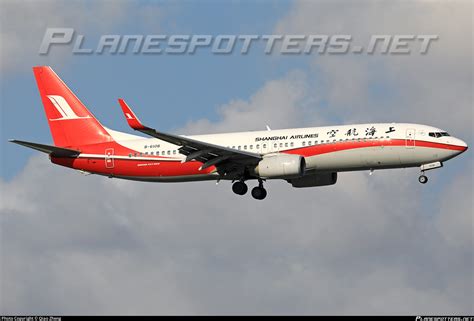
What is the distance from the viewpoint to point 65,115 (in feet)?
233

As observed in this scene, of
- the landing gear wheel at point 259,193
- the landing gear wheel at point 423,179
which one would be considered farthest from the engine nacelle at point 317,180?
the landing gear wheel at point 423,179

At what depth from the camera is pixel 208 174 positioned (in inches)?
2539

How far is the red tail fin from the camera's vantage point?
6906 centimetres

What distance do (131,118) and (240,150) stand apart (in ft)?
30.1

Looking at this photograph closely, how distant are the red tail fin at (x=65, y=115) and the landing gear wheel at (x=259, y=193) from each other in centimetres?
1080

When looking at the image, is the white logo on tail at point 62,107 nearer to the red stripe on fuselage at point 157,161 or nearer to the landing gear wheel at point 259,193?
the red stripe on fuselage at point 157,161

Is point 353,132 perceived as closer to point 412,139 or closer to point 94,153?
point 412,139

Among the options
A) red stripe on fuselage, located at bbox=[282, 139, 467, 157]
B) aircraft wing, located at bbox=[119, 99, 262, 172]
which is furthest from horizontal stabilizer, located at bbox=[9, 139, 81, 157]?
red stripe on fuselage, located at bbox=[282, 139, 467, 157]

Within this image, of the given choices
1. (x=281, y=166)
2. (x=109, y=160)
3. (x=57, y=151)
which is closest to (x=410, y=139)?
(x=281, y=166)

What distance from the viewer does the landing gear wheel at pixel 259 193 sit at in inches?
2547

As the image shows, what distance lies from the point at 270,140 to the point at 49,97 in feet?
59.1

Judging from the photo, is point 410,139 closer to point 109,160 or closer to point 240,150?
point 240,150

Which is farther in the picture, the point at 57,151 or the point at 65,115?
the point at 65,115

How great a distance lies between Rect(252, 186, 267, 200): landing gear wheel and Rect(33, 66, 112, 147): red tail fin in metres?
10.8
